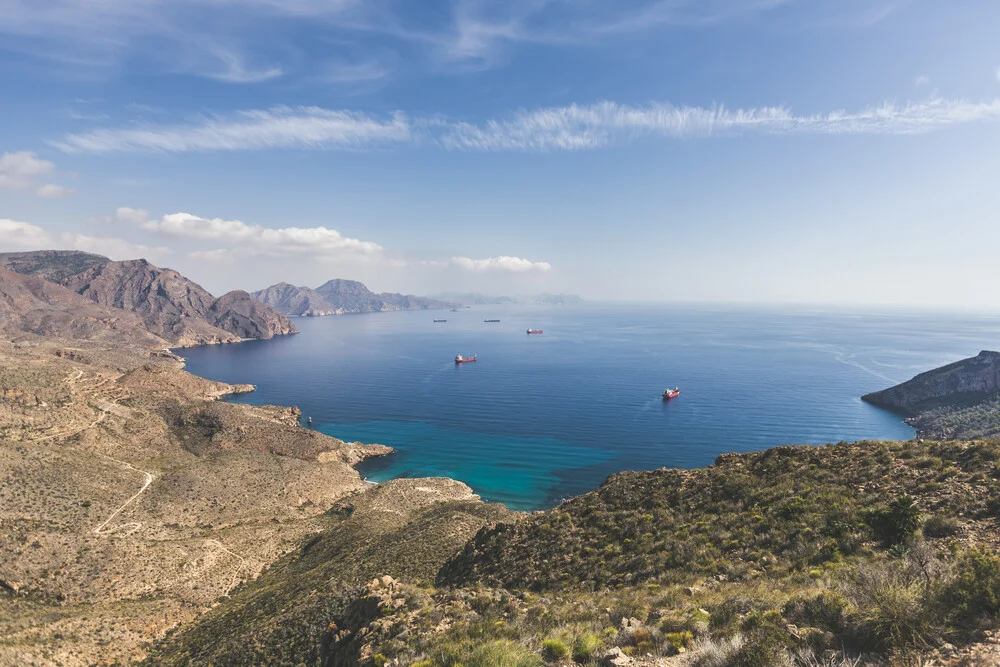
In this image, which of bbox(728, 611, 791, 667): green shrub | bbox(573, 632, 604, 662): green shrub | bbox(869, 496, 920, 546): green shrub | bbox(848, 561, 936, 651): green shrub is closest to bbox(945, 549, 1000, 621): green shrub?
bbox(848, 561, 936, 651): green shrub

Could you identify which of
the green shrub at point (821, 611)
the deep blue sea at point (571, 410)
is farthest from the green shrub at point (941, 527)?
the deep blue sea at point (571, 410)

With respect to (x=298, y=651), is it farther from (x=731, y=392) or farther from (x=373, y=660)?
(x=731, y=392)

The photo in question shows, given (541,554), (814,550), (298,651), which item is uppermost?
(814,550)

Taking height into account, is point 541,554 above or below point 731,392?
above

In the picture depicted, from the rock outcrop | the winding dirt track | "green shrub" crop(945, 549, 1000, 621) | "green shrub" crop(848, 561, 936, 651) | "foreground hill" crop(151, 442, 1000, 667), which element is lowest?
the winding dirt track

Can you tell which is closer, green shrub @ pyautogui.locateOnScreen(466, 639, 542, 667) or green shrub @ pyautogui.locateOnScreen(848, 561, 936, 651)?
green shrub @ pyautogui.locateOnScreen(848, 561, 936, 651)

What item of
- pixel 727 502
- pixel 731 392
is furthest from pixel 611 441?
pixel 727 502

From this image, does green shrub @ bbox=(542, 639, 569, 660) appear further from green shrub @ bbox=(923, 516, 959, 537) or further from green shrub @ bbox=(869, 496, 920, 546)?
green shrub @ bbox=(923, 516, 959, 537)

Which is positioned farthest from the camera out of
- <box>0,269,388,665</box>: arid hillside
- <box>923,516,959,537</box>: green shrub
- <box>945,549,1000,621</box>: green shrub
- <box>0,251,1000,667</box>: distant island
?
<box>0,269,388,665</box>: arid hillside
